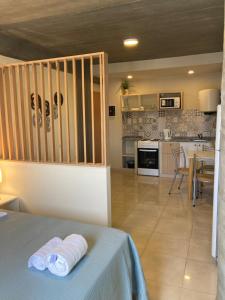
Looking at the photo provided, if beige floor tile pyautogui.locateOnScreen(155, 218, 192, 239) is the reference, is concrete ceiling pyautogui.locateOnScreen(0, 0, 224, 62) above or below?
above

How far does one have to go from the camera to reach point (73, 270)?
4.39 ft

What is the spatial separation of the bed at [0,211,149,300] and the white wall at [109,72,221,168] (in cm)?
419

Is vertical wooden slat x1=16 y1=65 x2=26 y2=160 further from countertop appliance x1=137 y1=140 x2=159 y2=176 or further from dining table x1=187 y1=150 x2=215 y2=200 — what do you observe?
countertop appliance x1=137 y1=140 x2=159 y2=176

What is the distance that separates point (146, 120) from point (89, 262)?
16.8 ft

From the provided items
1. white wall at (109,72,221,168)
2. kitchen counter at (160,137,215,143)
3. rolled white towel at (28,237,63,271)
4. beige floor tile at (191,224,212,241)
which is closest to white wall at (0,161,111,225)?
beige floor tile at (191,224,212,241)

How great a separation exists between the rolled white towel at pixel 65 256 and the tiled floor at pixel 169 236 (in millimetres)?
997

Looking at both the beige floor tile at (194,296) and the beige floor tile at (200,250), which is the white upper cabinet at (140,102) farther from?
the beige floor tile at (194,296)

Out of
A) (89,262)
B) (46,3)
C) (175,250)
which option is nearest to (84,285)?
(89,262)

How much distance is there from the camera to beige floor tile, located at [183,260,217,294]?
2108mm

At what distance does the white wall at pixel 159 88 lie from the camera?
561 centimetres

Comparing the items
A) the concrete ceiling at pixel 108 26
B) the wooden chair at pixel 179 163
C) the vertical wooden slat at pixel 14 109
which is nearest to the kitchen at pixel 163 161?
the wooden chair at pixel 179 163

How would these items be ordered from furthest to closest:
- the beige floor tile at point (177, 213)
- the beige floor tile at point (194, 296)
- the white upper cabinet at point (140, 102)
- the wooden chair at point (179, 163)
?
the white upper cabinet at point (140, 102) → the wooden chair at point (179, 163) → the beige floor tile at point (177, 213) → the beige floor tile at point (194, 296)

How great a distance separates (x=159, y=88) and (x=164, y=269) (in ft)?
14.9

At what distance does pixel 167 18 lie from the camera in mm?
2676
